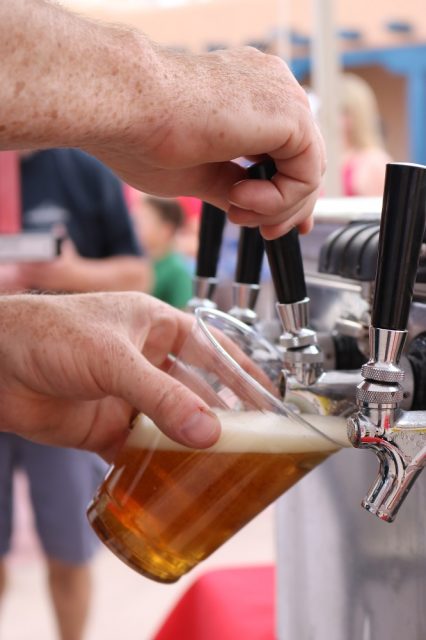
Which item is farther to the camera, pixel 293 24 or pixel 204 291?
pixel 293 24

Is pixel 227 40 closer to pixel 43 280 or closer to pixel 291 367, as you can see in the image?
pixel 43 280

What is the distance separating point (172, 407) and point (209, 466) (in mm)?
44

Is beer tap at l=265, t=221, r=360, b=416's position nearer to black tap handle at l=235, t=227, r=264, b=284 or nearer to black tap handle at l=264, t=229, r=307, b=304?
black tap handle at l=264, t=229, r=307, b=304

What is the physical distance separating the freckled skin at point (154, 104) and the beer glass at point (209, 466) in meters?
0.10

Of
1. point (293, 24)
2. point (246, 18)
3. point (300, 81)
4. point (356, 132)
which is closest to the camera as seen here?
point (300, 81)

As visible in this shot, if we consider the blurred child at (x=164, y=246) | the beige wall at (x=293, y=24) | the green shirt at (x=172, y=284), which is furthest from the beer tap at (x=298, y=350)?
the beige wall at (x=293, y=24)

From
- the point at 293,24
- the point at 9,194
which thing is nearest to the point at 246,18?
the point at 293,24

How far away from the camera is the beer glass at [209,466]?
0.56 metres

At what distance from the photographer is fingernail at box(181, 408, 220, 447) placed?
22.5 inches

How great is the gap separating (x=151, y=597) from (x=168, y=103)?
239 centimetres

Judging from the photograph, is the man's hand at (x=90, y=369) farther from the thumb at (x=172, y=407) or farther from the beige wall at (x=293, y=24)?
the beige wall at (x=293, y=24)

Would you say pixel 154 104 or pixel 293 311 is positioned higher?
pixel 154 104

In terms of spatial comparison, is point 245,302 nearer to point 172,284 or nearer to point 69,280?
point 69,280

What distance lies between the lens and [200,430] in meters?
0.57
